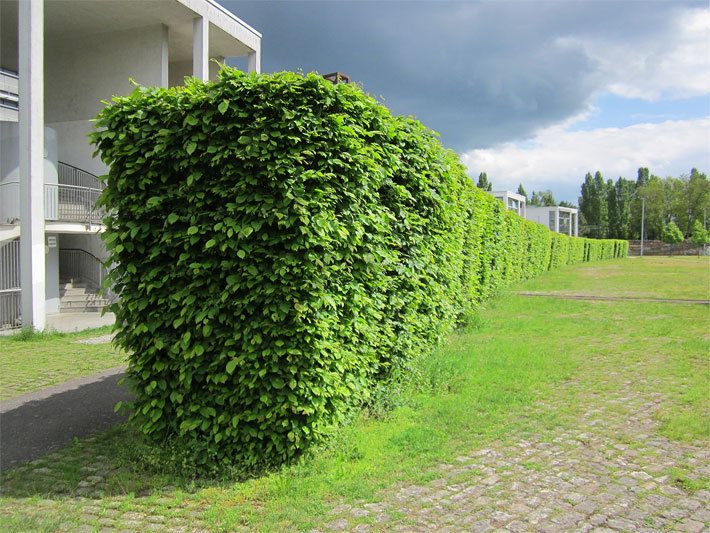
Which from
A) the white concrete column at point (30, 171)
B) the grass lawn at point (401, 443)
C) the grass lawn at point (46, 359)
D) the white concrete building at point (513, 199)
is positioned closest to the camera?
the grass lawn at point (401, 443)

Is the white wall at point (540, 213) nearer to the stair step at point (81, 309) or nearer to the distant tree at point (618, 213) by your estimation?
the distant tree at point (618, 213)

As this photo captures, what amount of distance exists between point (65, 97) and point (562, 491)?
21.2 m

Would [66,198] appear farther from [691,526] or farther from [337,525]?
[691,526]

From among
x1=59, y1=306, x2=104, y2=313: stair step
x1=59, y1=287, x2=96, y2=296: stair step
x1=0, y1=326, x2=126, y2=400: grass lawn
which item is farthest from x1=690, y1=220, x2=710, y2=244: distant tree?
x1=0, y1=326, x2=126, y2=400: grass lawn

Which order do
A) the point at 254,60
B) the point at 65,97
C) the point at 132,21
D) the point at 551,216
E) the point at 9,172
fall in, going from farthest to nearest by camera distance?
the point at 551,216 → the point at 254,60 → the point at 65,97 → the point at 132,21 → the point at 9,172

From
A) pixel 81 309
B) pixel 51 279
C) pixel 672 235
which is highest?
pixel 672 235

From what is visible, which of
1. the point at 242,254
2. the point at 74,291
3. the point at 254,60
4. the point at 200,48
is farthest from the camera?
the point at 254,60

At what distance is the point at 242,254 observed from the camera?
4082mm

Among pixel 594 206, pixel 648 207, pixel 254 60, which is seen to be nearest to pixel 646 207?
pixel 648 207

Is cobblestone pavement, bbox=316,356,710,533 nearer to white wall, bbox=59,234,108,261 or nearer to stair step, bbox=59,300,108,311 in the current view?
stair step, bbox=59,300,108,311

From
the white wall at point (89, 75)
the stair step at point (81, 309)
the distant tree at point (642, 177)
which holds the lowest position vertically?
the stair step at point (81, 309)

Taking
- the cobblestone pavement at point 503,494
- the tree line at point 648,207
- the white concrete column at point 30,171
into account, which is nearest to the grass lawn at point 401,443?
the cobblestone pavement at point 503,494

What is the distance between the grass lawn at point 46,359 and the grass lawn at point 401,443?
233 cm

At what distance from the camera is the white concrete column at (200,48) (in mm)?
17297
